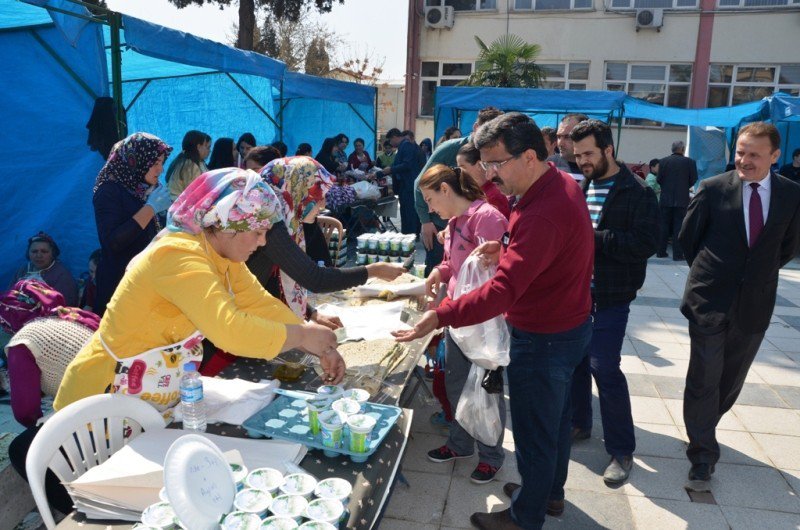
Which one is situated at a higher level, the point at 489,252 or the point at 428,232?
the point at 489,252

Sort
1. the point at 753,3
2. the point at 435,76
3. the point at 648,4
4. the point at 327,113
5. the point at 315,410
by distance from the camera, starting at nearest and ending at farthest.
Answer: the point at 315,410 → the point at 327,113 → the point at 753,3 → the point at 648,4 → the point at 435,76

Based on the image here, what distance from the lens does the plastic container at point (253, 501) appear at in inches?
56.4

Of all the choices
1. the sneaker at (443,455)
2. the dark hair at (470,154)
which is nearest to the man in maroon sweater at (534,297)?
the sneaker at (443,455)

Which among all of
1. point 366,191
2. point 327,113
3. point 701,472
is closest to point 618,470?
point 701,472

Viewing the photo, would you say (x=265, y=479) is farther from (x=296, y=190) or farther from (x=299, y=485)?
(x=296, y=190)

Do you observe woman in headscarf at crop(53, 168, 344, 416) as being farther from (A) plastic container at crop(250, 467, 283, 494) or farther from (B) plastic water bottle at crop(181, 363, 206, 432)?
(A) plastic container at crop(250, 467, 283, 494)

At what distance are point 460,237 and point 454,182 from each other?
0.30 metres

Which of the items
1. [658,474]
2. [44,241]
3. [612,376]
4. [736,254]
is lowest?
[658,474]

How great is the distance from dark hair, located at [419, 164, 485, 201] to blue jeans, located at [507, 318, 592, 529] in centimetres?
100

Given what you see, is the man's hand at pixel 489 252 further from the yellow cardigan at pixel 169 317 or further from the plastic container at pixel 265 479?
the plastic container at pixel 265 479

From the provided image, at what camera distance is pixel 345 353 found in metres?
2.79

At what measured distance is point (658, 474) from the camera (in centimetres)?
317

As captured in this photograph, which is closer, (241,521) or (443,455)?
(241,521)

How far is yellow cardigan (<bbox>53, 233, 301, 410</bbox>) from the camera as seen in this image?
5.71 ft
